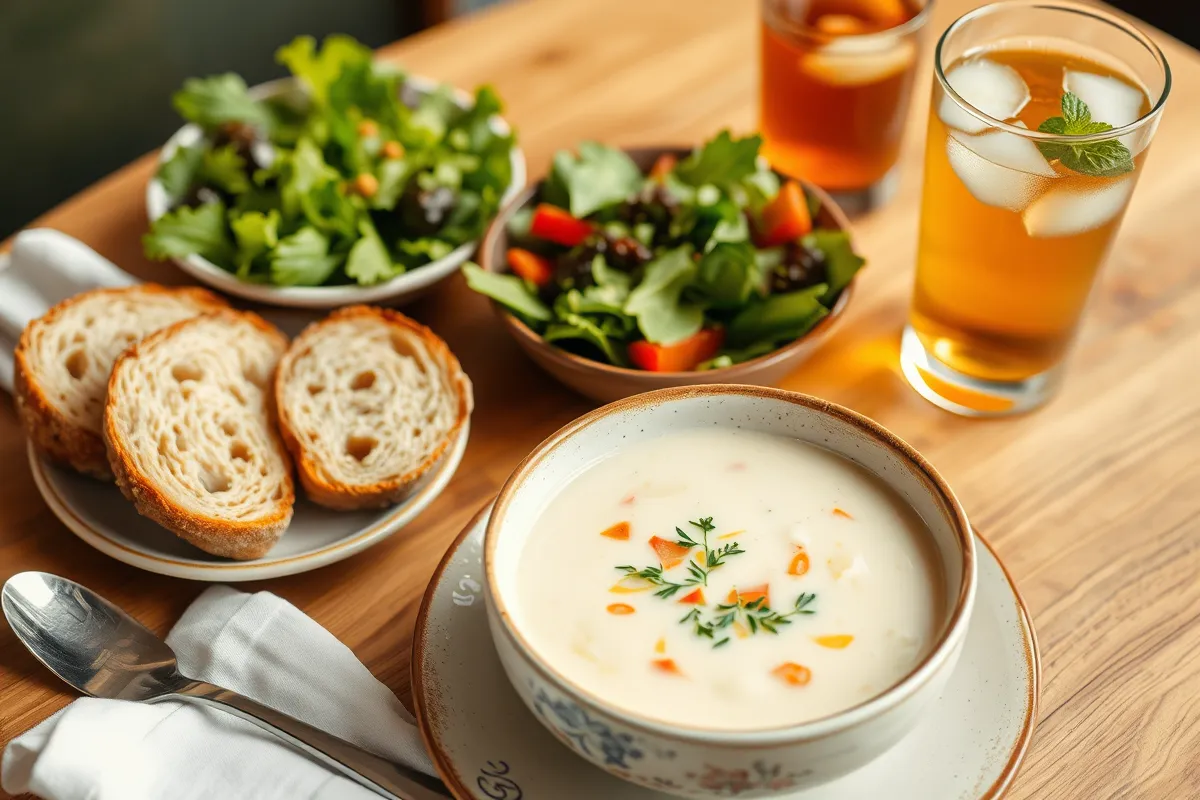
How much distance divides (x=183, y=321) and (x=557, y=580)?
78 cm

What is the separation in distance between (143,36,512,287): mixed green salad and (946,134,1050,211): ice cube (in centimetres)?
76

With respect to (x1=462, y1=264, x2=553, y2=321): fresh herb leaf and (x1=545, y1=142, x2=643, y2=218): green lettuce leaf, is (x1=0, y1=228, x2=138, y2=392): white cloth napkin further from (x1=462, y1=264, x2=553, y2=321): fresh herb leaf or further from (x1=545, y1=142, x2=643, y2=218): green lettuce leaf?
(x1=545, y1=142, x2=643, y2=218): green lettuce leaf

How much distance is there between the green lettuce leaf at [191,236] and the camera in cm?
173

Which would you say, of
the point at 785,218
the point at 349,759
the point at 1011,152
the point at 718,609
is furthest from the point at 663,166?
the point at 349,759

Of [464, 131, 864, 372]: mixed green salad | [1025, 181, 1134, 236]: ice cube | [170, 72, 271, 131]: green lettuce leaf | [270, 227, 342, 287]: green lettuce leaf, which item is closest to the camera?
[1025, 181, 1134, 236]: ice cube

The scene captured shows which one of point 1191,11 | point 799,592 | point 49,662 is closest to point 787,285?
point 799,592

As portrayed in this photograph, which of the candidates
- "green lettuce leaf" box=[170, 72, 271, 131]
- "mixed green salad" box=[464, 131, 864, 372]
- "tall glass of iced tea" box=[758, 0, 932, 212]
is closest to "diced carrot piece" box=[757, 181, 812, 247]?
"mixed green salad" box=[464, 131, 864, 372]

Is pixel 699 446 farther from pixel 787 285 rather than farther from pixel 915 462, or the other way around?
pixel 787 285

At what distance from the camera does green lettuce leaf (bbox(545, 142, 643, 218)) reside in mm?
1782

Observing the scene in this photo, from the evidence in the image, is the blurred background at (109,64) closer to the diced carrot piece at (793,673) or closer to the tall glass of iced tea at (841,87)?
the tall glass of iced tea at (841,87)

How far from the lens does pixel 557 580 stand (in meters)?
1.14

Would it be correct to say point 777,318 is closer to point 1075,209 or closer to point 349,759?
point 1075,209

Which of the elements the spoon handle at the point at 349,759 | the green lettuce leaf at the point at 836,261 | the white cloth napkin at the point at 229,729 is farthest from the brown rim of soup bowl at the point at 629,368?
the spoon handle at the point at 349,759

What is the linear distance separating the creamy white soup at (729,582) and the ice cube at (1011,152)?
0.46 meters
